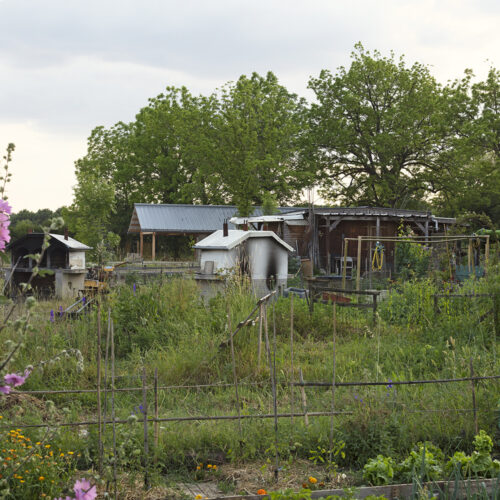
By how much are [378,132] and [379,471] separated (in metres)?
33.2

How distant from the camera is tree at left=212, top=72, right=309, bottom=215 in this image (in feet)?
110

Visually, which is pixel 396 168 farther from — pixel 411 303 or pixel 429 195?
pixel 411 303

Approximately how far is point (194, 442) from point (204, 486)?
587 mm

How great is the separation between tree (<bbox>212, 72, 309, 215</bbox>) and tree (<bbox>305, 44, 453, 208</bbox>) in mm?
1543

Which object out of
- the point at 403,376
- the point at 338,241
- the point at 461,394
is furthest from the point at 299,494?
the point at 338,241

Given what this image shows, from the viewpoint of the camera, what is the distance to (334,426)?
16.9 ft

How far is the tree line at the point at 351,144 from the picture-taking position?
3180 centimetres

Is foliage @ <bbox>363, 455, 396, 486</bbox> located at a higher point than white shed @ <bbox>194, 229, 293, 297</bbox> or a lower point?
lower

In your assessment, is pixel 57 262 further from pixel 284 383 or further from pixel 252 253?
pixel 284 383

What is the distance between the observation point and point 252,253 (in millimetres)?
14594

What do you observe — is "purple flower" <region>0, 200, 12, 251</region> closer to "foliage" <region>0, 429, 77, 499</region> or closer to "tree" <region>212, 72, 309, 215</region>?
"foliage" <region>0, 429, 77, 499</region>

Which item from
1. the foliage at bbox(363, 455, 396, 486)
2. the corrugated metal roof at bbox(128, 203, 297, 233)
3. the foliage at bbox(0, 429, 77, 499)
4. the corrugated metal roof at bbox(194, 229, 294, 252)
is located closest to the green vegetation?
the foliage at bbox(363, 455, 396, 486)

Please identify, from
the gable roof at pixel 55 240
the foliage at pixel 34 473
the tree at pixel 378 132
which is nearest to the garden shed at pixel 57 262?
the gable roof at pixel 55 240

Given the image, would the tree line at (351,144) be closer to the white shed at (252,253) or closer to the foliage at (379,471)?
the white shed at (252,253)
